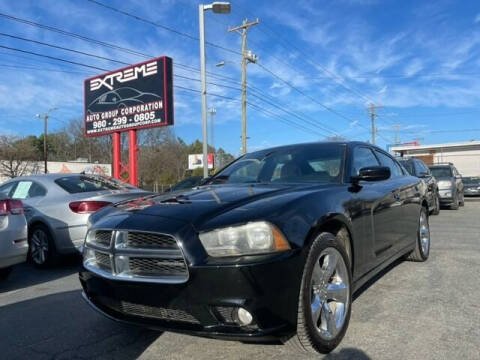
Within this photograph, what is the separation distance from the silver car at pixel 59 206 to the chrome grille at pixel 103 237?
10.4 feet

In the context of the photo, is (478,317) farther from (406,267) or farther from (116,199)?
(116,199)

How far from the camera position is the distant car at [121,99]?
49.8ft

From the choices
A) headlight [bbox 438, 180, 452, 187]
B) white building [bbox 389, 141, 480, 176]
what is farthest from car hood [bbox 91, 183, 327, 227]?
white building [bbox 389, 141, 480, 176]

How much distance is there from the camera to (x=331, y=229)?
10.4 feet

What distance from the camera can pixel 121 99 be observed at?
16031 mm

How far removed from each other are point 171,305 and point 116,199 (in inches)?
160

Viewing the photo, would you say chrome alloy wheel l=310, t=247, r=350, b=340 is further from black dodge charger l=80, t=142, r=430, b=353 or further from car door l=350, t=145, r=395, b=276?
car door l=350, t=145, r=395, b=276

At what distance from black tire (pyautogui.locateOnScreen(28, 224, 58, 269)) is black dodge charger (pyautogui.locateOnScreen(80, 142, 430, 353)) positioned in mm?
3178

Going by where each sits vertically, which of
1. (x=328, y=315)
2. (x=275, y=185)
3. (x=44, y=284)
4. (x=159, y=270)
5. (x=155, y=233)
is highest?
(x=275, y=185)

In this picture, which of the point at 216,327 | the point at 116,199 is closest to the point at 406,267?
the point at 216,327

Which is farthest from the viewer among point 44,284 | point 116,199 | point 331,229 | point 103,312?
point 116,199

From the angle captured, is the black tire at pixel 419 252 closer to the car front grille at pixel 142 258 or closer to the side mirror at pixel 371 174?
the side mirror at pixel 371 174

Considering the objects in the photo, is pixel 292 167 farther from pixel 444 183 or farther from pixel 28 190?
pixel 444 183

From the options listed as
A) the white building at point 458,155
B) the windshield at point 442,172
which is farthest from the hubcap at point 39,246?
the white building at point 458,155
